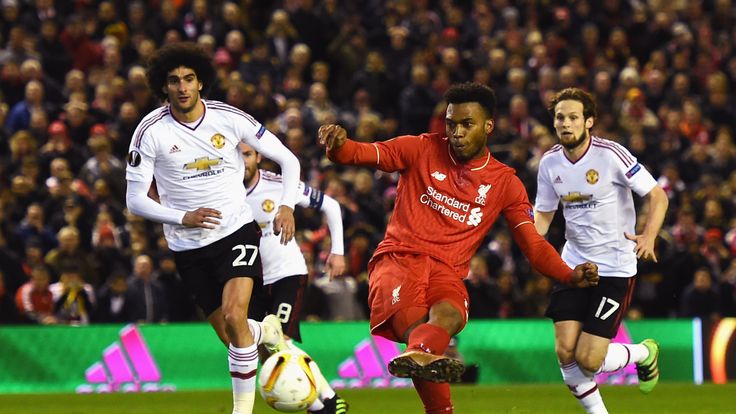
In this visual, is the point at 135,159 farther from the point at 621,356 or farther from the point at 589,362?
the point at 621,356

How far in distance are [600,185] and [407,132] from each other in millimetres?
9493

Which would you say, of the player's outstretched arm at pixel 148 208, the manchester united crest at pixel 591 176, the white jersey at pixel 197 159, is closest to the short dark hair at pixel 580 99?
the manchester united crest at pixel 591 176

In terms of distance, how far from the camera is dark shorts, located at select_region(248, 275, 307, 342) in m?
11.8

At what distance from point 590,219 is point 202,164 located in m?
3.21

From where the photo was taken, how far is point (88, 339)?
1655cm

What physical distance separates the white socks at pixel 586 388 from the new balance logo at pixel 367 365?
6.37 metres

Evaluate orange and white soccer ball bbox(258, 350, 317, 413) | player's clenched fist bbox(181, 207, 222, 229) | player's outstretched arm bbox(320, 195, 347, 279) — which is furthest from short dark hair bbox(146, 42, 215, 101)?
orange and white soccer ball bbox(258, 350, 317, 413)

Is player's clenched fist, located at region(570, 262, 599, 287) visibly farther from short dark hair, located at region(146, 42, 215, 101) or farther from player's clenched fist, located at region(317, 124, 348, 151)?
short dark hair, located at region(146, 42, 215, 101)

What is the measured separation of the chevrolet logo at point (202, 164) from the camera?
10.1 meters

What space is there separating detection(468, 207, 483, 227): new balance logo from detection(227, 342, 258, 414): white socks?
186cm

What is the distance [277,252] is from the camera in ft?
39.5

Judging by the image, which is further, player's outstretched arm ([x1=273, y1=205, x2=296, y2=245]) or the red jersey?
player's outstretched arm ([x1=273, y1=205, x2=296, y2=245])

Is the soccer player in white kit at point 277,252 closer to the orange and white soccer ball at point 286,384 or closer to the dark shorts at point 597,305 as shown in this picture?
the dark shorts at point 597,305

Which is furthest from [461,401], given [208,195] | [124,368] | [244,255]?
[208,195]
